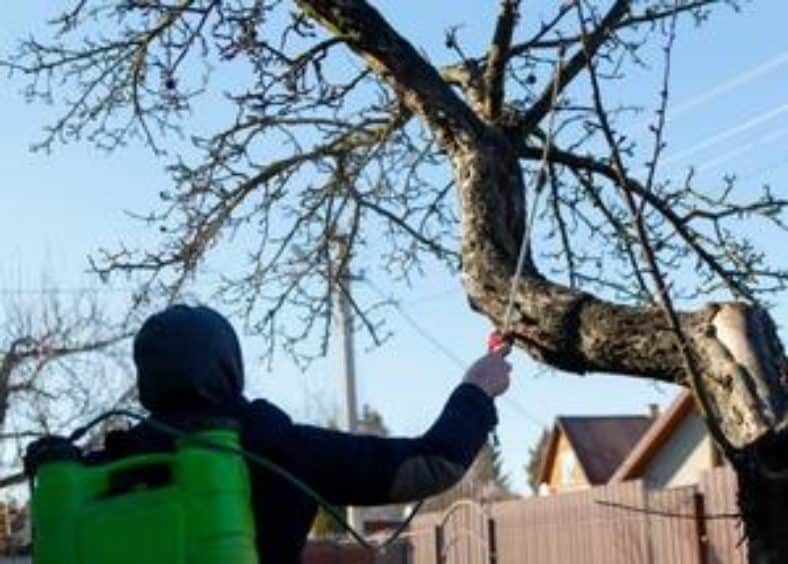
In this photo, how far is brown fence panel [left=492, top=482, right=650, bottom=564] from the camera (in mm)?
14805

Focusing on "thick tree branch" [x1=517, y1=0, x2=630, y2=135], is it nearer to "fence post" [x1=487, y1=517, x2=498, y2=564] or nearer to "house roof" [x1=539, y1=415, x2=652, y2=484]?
"fence post" [x1=487, y1=517, x2=498, y2=564]

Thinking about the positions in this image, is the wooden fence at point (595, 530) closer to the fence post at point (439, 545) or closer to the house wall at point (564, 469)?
the fence post at point (439, 545)

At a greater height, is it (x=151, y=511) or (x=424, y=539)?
(x=424, y=539)

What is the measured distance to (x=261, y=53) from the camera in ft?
26.8

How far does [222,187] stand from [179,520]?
6.08m

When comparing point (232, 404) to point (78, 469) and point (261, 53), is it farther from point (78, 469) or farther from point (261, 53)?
point (261, 53)

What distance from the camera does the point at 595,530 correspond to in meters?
15.6

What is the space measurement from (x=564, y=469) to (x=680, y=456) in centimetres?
1519

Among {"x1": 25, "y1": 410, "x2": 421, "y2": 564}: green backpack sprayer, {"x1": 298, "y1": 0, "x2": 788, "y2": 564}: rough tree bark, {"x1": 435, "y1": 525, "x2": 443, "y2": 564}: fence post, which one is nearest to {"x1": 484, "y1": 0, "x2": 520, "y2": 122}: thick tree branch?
{"x1": 298, "y1": 0, "x2": 788, "y2": 564}: rough tree bark

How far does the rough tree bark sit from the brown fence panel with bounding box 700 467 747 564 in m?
6.37

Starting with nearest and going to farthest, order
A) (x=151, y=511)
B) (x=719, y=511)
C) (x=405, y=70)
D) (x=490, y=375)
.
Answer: (x=151, y=511) → (x=490, y=375) → (x=405, y=70) → (x=719, y=511)

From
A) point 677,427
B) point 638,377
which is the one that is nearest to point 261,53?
point 638,377

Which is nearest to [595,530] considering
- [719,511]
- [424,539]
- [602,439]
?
[719,511]

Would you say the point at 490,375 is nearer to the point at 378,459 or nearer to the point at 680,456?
the point at 378,459
